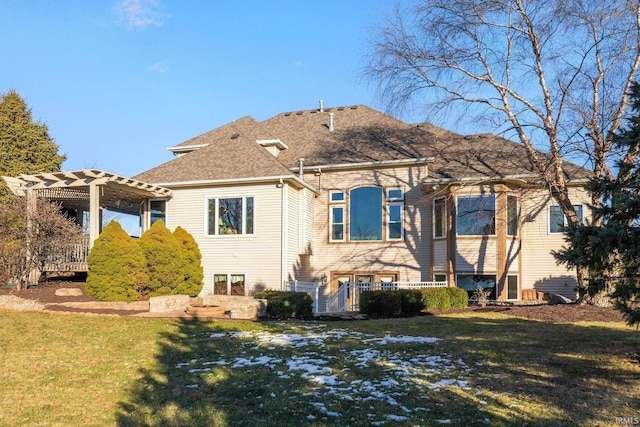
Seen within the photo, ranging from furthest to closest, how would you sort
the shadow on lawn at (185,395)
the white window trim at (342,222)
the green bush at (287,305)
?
the white window trim at (342,222) → the green bush at (287,305) → the shadow on lawn at (185,395)

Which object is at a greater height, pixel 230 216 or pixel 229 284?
pixel 230 216

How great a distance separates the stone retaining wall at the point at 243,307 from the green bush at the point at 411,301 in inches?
147

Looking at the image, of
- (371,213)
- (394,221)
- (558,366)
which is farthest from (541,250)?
(558,366)

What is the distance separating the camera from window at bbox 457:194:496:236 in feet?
57.1

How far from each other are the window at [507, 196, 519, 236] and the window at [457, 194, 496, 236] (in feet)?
2.17

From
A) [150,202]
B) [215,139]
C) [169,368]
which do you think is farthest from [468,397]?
[215,139]

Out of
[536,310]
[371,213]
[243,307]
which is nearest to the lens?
[243,307]

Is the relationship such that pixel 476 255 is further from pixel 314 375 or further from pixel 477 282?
pixel 314 375

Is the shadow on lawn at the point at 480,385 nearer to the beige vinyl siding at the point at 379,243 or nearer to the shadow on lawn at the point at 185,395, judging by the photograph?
the shadow on lawn at the point at 185,395

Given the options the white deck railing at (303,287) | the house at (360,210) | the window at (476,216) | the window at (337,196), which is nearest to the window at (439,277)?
the house at (360,210)

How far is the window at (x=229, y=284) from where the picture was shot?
17672 millimetres

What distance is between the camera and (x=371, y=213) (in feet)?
62.1

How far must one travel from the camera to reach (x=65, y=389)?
6223 mm

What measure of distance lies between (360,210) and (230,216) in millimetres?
4761
